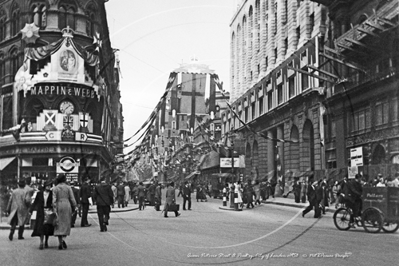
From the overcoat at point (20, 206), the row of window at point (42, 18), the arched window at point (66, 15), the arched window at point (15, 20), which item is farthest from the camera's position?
the overcoat at point (20, 206)

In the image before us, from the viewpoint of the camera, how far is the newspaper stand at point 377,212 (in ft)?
47.3

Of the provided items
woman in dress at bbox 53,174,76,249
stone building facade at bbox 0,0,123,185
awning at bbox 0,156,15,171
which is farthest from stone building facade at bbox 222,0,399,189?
woman in dress at bbox 53,174,76,249

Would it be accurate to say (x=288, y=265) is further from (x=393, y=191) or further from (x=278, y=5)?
(x=393, y=191)

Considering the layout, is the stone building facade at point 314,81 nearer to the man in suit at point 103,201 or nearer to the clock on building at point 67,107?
the clock on building at point 67,107

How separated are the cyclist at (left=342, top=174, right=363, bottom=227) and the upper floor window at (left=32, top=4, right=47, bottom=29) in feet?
29.9

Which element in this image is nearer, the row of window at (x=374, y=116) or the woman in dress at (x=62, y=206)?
the row of window at (x=374, y=116)

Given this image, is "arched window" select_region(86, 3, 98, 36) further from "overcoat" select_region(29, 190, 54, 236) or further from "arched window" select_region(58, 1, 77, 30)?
"overcoat" select_region(29, 190, 54, 236)

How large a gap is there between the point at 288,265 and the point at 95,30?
4370mm

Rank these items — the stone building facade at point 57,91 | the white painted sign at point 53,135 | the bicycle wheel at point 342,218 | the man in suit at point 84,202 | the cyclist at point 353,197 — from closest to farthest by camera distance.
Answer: the stone building facade at point 57,91, the white painted sign at point 53,135, the cyclist at point 353,197, the bicycle wheel at point 342,218, the man in suit at point 84,202

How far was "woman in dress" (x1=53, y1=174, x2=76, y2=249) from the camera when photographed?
1165 centimetres

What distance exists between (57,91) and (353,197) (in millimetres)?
9807

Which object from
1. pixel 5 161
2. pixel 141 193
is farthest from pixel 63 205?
pixel 141 193

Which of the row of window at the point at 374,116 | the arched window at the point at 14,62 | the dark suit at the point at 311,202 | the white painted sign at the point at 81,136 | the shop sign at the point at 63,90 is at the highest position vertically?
the arched window at the point at 14,62

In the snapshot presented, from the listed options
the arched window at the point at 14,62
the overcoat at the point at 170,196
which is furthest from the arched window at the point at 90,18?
the overcoat at the point at 170,196
